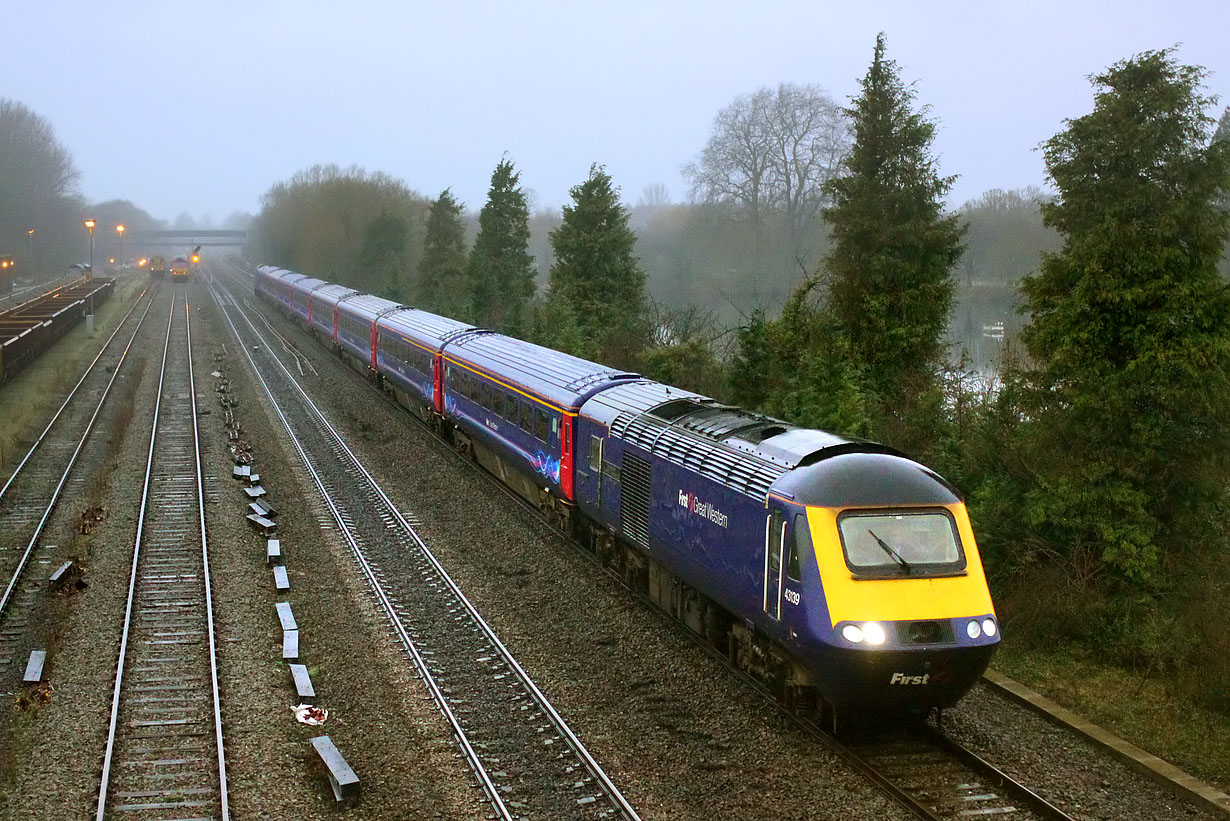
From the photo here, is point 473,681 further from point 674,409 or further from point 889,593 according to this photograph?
point 889,593

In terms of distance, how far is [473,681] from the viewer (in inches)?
484

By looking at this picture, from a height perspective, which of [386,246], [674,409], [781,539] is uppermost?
[386,246]

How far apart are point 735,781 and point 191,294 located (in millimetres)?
90813

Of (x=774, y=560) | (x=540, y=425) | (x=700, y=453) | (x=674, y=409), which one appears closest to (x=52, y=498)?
(x=540, y=425)

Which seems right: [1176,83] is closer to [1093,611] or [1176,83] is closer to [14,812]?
[1093,611]

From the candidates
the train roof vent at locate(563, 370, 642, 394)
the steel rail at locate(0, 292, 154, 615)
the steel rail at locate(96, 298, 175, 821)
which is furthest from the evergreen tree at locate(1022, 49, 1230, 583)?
the steel rail at locate(0, 292, 154, 615)

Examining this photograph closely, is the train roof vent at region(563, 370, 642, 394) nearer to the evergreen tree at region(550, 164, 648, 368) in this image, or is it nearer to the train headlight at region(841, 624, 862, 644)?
the train headlight at region(841, 624, 862, 644)

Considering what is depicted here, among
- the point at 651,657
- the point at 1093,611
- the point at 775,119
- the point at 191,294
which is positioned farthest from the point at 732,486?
the point at 191,294

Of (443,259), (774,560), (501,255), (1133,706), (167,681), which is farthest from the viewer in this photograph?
(443,259)

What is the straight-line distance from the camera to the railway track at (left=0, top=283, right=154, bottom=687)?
13938mm

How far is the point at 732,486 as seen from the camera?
1157cm

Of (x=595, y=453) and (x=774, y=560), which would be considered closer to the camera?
(x=774, y=560)

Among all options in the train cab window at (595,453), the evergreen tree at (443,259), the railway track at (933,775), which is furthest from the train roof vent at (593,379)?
the evergreen tree at (443,259)

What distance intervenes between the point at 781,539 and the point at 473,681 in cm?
426
